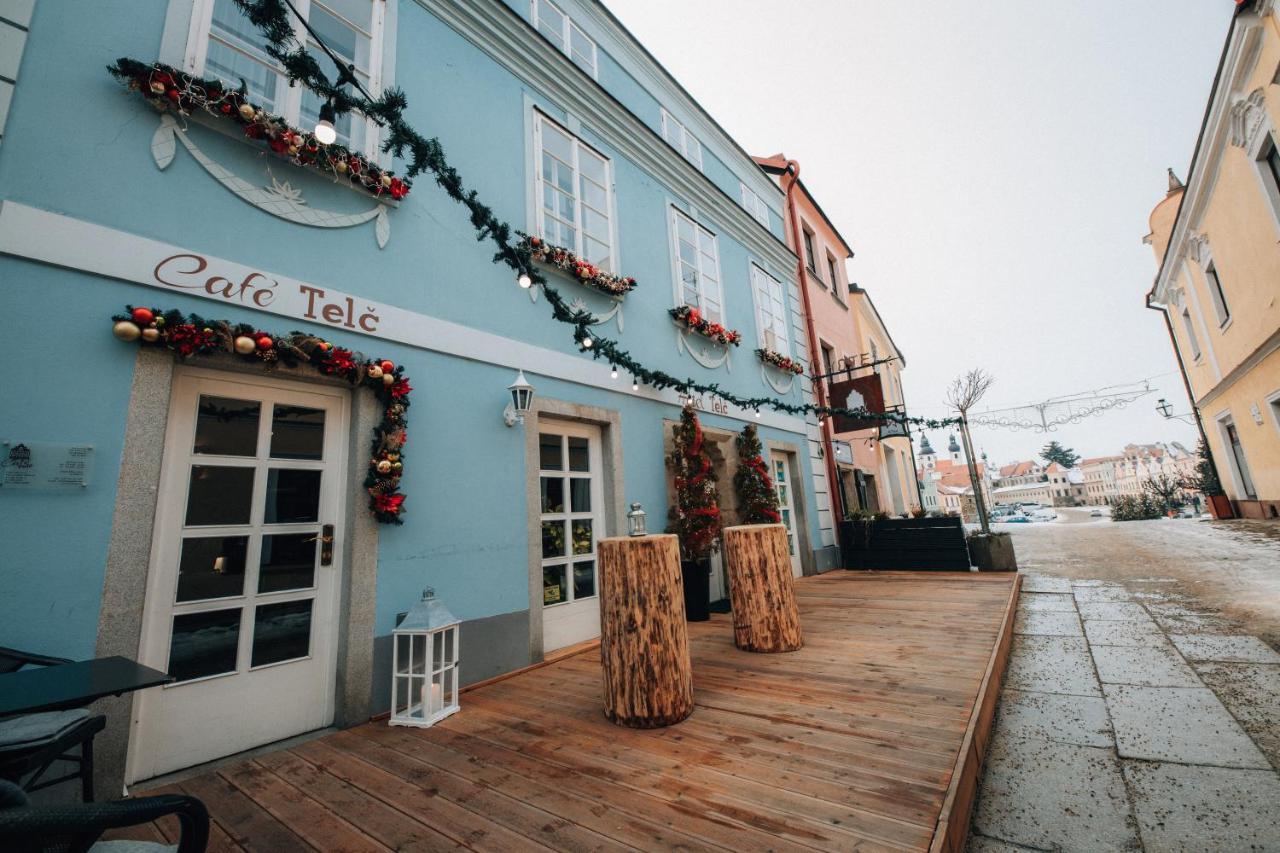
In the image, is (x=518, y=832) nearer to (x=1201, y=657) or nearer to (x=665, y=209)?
(x=1201, y=657)

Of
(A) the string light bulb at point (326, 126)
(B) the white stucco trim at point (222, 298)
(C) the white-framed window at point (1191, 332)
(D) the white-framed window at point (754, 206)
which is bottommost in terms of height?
(B) the white stucco trim at point (222, 298)

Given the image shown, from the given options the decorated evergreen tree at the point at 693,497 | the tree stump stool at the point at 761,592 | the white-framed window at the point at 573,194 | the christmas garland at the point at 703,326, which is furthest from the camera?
the christmas garland at the point at 703,326

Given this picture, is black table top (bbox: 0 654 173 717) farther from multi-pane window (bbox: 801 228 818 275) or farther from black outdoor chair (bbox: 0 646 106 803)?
multi-pane window (bbox: 801 228 818 275)

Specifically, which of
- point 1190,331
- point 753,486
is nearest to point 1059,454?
point 1190,331

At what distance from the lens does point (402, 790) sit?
1.97 meters

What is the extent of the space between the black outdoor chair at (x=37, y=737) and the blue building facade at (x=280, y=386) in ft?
0.85

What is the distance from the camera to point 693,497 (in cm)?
512

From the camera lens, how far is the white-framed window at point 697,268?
6.28 metres

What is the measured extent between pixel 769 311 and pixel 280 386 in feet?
22.5

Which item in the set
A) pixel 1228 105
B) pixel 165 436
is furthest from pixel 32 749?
pixel 1228 105

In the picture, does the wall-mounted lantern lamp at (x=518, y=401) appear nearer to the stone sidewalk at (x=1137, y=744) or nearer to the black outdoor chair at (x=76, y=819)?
the black outdoor chair at (x=76, y=819)

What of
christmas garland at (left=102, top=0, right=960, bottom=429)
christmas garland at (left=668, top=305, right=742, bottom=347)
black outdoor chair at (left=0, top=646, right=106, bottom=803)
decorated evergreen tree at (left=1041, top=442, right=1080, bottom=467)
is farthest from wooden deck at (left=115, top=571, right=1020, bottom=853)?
decorated evergreen tree at (left=1041, top=442, right=1080, bottom=467)

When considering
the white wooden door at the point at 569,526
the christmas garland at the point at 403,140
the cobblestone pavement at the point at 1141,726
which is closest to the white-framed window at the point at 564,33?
the christmas garland at the point at 403,140

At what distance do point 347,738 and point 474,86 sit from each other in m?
4.78
